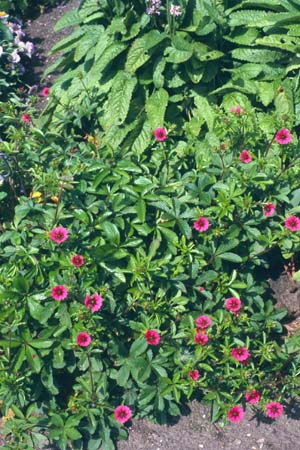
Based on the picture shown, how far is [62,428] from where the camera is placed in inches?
144

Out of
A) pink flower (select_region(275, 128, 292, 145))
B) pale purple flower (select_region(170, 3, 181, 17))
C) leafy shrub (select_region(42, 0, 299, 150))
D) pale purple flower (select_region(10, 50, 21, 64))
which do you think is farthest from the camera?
pale purple flower (select_region(10, 50, 21, 64))

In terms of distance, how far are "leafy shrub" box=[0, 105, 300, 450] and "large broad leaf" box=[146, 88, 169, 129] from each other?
43cm

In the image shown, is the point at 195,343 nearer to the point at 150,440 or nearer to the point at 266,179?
the point at 150,440

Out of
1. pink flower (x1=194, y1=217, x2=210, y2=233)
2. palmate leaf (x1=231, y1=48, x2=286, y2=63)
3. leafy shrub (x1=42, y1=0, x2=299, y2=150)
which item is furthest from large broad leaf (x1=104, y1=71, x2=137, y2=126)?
pink flower (x1=194, y1=217, x2=210, y2=233)

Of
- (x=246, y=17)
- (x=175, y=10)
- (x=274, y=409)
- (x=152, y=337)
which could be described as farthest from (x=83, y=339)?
(x=246, y=17)

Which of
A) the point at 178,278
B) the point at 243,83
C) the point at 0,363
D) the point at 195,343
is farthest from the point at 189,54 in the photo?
the point at 0,363

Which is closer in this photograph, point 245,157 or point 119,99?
point 245,157

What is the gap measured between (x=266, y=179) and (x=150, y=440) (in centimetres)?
141

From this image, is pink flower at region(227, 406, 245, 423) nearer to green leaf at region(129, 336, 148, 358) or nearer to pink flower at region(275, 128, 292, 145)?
green leaf at region(129, 336, 148, 358)

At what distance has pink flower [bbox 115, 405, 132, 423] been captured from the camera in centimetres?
370

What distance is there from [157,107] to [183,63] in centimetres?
35

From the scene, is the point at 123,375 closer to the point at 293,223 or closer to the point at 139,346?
the point at 139,346

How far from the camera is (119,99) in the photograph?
15.3 ft

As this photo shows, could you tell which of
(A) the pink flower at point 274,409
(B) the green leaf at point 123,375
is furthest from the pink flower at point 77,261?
(A) the pink flower at point 274,409
